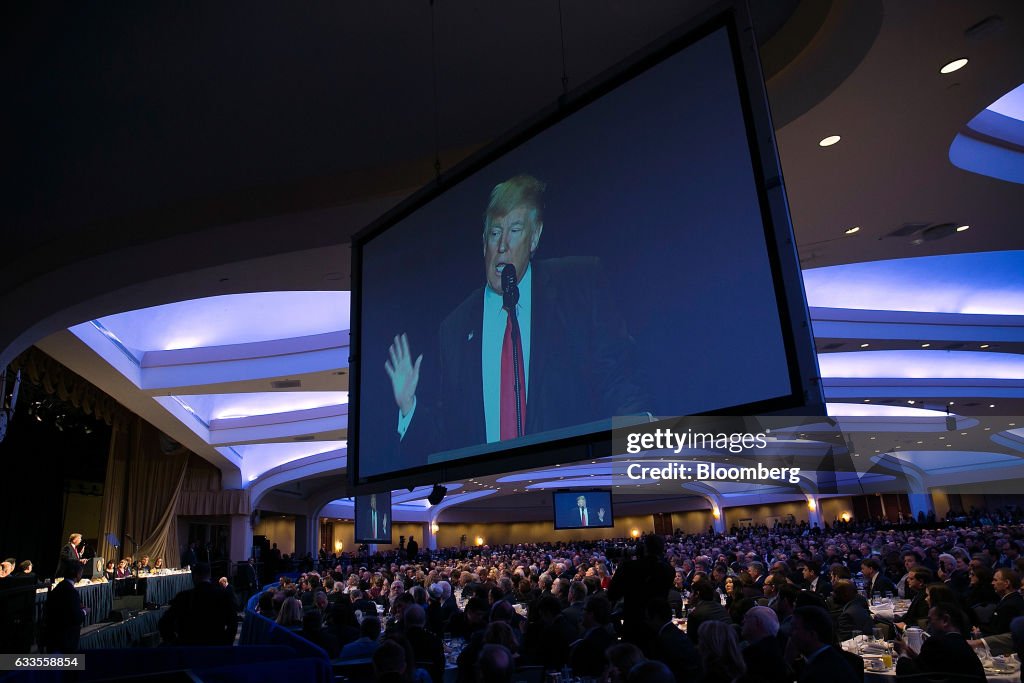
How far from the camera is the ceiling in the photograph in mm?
4395

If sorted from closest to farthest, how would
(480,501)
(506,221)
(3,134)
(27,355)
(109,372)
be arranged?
(506,221), (3,134), (27,355), (109,372), (480,501)

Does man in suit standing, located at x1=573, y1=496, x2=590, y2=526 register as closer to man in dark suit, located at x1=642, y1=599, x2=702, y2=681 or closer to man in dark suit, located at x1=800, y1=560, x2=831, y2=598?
man in dark suit, located at x1=800, y1=560, x2=831, y2=598

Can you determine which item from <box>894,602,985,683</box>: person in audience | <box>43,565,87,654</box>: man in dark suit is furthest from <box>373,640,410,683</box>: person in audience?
<box>43,565,87,654</box>: man in dark suit

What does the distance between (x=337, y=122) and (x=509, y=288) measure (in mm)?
2253

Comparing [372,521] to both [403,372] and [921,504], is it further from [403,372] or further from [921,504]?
[921,504]

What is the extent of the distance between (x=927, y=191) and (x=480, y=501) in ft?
140

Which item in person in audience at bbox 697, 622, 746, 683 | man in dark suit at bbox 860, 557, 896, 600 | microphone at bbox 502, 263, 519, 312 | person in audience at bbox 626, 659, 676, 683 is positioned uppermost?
microphone at bbox 502, 263, 519, 312

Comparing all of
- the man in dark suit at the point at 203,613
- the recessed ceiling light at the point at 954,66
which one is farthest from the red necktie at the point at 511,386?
the man in dark suit at the point at 203,613

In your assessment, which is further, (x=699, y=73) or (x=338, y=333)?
(x=338, y=333)

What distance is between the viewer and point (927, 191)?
635cm

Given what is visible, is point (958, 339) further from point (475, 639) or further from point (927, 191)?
point (475, 639)

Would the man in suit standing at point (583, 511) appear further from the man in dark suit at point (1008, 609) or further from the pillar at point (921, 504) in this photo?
the pillar at point (921, 504)

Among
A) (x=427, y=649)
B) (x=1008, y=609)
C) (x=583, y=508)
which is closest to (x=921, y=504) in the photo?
(x=583, y=508)

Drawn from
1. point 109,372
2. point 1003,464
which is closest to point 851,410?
point 1003,464
